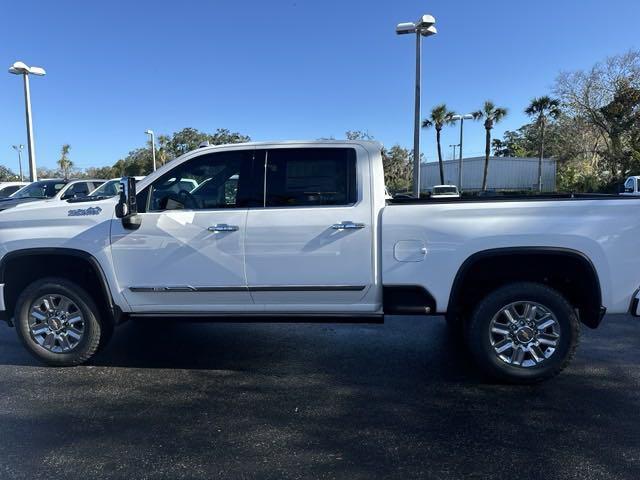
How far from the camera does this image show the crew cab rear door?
13.4 feet

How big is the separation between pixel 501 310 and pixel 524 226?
0.72 metres

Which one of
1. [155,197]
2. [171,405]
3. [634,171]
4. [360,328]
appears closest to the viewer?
[171,405]

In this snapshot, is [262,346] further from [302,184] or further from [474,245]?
[474,245]

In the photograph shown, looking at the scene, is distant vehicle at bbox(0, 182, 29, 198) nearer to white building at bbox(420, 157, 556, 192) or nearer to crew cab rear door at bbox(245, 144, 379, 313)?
A: crew cab rear door at bbox(245, 144, 379, 313)

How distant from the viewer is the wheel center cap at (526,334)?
4.07 metres

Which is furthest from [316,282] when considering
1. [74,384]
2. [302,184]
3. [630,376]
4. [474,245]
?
[630,376]

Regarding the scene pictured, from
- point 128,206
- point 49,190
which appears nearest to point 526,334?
point 128,206

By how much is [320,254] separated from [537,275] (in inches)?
72.6

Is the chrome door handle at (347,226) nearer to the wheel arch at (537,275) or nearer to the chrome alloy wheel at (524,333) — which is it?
the wheel arch at (537,275)

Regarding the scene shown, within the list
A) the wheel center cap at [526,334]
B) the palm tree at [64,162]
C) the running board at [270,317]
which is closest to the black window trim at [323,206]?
the running board at [270,317]

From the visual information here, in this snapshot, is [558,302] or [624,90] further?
[624,90]

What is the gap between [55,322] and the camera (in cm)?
455

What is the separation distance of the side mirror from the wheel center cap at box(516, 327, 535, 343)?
10.9 ft

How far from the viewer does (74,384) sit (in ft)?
13.9
